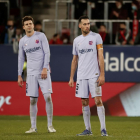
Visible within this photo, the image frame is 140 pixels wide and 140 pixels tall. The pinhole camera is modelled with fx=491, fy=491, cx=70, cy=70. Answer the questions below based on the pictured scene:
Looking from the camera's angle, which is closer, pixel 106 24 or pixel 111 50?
pixel 111 50

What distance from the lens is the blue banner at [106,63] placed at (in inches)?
572

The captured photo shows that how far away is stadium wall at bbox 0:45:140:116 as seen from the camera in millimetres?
14531

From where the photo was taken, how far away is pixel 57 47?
14.8 metres

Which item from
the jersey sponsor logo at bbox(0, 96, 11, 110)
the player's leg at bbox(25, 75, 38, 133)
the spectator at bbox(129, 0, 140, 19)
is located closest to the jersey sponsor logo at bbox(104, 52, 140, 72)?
the spectator at bbox(129, 0, 140, 19)

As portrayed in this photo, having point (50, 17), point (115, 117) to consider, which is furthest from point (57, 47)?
point (50, 17)

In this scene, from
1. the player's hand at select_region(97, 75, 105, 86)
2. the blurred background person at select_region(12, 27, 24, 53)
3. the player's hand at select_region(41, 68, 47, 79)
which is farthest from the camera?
the blurred background person at select_region(12, 27, 24, 53)

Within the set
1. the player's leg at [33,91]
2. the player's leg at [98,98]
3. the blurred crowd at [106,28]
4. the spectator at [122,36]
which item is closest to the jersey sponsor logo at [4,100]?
the blurred crowd at [106,28]

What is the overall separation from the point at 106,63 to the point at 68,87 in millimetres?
1339

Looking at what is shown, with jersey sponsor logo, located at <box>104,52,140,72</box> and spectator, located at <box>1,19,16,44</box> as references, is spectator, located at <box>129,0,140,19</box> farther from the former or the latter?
spectator, located at <box>1,19,16,44</box>

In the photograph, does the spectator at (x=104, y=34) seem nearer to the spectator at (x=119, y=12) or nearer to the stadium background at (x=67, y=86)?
the stadium background at (x=67, y=86)

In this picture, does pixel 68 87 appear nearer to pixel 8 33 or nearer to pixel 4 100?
pixel 4 100

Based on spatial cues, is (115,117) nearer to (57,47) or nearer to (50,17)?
(57,47)

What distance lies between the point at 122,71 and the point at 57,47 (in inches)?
81.6

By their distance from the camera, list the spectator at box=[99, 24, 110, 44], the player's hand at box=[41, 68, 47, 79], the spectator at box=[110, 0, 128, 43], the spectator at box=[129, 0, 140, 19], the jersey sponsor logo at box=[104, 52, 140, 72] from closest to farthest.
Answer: the player's hand at box=[41, 68, 47, 79]
the jersey sponsor logo at box=[104, 52, 140, 72]
the spectator at box=[99, 24, 110, 44]
the spectator at box=[129, 0, 140, 19]
the spectator at box=[110, 0, 128, 43]
